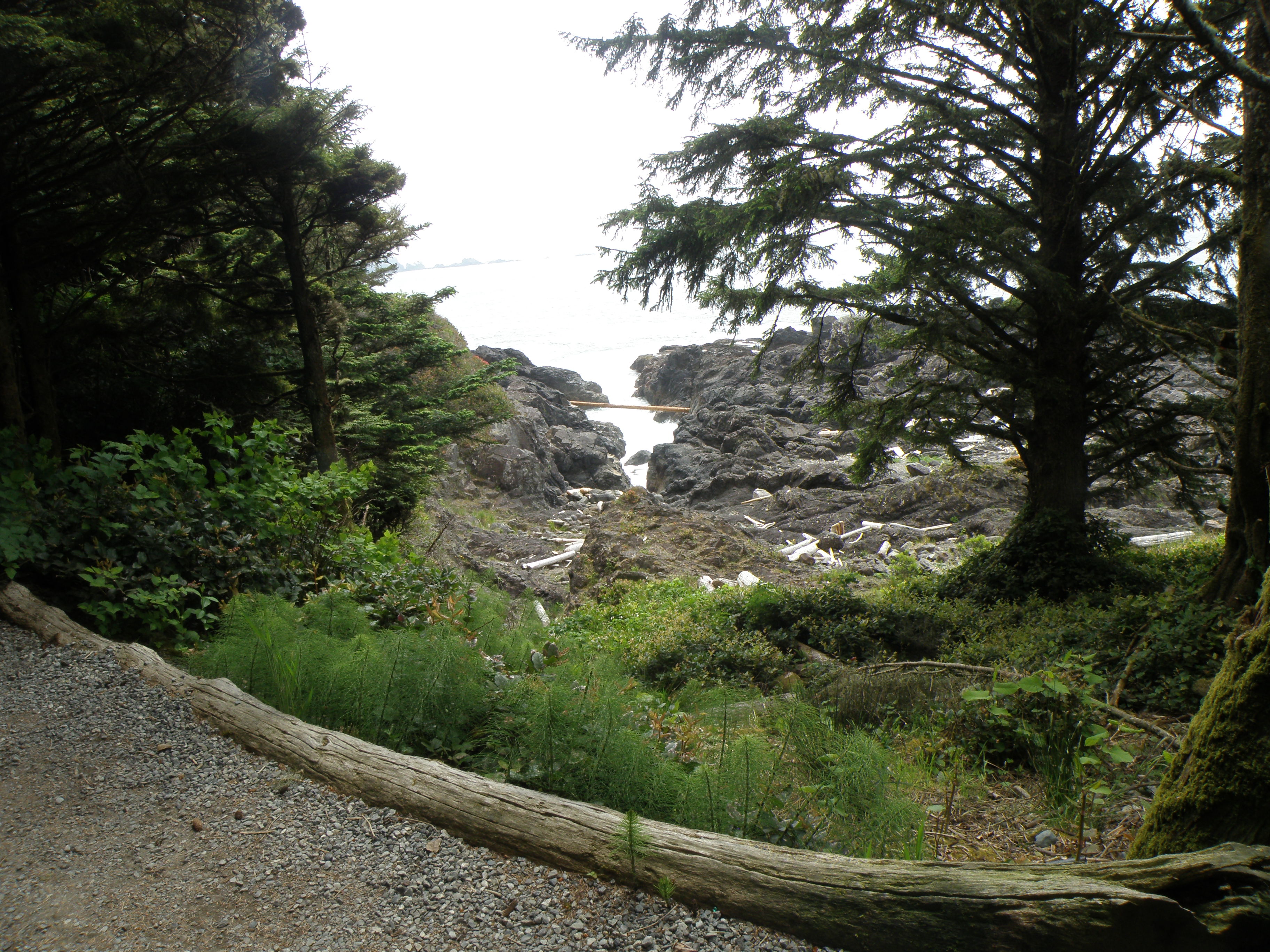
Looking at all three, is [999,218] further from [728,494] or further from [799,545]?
[728,494]

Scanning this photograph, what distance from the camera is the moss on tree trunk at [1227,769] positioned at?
84.2 inches

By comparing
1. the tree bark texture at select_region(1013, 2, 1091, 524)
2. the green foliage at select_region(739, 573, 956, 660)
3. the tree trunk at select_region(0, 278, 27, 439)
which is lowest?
the green foliage at select_region(739, 573, 956, 660)

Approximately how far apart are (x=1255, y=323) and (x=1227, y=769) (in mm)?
2888

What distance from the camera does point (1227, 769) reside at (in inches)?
86.7

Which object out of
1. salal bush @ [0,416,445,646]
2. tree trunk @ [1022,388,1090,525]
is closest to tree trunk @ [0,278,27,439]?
salal bush @ [0,416,445,646]

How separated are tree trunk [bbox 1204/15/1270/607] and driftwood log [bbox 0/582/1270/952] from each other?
289 centimetres

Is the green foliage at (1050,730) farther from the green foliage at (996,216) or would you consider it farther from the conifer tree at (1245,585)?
the green foliage at (996,216)

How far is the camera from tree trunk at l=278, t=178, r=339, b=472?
892 centimetres

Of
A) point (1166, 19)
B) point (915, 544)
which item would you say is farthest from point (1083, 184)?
point (915, 544)

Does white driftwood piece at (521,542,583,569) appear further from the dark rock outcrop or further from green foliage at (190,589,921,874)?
green foliage at (190,589,921,874)

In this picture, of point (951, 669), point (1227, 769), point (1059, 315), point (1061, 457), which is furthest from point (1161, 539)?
point (1227, 769)

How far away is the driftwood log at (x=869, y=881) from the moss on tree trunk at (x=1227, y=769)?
0.24 metres

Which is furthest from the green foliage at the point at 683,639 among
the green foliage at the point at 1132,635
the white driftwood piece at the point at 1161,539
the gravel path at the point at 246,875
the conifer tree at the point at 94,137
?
the white driftwood piece at the point at 1161,539

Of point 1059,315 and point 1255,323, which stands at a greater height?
point 1059,315
